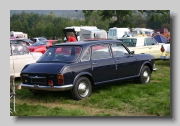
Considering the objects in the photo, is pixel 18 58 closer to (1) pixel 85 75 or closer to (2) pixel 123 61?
(1) pixel 85 75

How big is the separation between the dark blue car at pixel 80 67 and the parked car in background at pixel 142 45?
5201 millimetres

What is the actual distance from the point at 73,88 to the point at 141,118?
2.11 metres

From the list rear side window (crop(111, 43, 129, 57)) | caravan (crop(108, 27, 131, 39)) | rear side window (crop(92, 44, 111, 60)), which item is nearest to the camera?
rear side window (crop(92, 44, 111, 60))

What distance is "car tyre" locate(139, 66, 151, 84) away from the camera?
30.6 ft

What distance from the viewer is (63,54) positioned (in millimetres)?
7840

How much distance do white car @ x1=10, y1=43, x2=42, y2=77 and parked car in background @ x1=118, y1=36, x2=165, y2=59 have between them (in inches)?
203

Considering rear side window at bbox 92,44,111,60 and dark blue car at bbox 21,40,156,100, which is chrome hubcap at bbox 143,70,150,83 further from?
rear side window at bbox 92,44,111,60

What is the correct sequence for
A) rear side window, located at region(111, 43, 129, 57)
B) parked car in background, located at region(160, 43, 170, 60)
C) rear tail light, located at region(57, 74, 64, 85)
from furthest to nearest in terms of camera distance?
parked car in background, located at region(160, 43, 170, 60), rear side window, located at region(111, 43, 129, 57), rear tail light, located at region(57, 74, 64, 85)

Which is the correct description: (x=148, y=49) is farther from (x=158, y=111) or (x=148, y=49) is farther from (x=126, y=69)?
(x=158, y=111)

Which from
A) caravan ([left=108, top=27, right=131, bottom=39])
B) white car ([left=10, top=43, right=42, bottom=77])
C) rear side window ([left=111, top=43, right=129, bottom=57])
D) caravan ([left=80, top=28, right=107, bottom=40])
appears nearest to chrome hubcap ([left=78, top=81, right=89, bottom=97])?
rear side window ([left=111, top=43, right=129, bottom=57])

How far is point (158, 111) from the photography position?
636cm

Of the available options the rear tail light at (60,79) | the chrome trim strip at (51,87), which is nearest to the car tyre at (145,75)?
the chrome trim strip at (51,87)

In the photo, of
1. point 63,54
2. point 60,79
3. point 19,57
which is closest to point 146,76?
point 63,54

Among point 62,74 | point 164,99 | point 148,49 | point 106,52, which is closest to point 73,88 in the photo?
→ point 62,74
